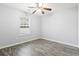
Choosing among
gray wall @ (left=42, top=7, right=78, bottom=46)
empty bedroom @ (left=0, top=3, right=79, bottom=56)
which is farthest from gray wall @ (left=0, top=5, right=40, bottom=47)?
gray wall @ (left=42, top=7, right=78, bottom=46)

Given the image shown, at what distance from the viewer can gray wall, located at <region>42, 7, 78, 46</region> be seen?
7.27ft

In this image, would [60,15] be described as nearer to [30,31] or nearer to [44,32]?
[44,32]

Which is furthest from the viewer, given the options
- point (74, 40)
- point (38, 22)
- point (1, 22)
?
point (38, 22)

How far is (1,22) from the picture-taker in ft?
6.67

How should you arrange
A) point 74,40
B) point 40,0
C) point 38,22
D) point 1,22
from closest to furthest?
1. point 40,0
2. point 1,22
3. point 74,40
4. point 38,22

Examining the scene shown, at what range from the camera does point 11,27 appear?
85.0 inches

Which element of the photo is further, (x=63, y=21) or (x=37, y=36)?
(x=63, y=21)

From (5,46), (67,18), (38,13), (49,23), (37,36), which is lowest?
(5,46)

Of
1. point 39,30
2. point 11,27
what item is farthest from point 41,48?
point 11,27

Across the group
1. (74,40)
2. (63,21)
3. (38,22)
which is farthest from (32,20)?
(74,40)

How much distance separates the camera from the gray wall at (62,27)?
2.21 metres

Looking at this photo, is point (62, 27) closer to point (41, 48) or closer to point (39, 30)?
point (39, 30)

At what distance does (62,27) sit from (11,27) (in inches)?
63.8

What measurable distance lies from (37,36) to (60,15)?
3.39 feet
